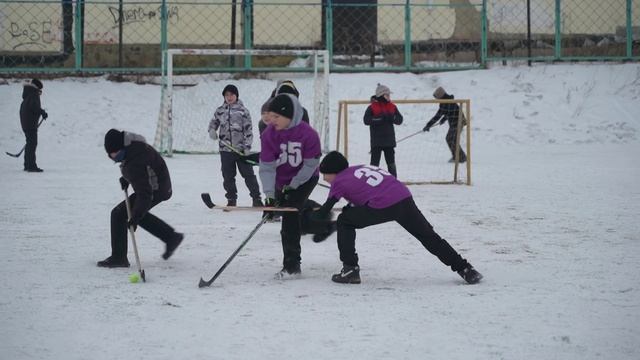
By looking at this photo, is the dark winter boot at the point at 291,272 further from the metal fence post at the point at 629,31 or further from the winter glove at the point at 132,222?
the metal fence post at the point at 629,31

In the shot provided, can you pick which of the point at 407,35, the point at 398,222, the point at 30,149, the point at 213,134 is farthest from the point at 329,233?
the point at 407,35

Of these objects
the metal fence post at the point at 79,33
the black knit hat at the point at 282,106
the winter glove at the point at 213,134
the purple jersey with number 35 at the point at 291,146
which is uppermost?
the metal fence post at the point at 79,33

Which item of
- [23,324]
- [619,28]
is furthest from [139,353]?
[619,28]

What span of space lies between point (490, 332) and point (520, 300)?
32.0 inches

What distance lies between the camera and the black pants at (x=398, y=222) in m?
5.86

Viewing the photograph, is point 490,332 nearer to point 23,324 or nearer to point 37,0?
point 23,324

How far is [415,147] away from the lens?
17.3 metres

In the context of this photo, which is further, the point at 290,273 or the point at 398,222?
the point at 290,273

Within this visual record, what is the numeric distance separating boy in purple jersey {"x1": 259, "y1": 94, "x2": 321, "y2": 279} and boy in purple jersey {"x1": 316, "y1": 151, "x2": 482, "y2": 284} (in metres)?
0.36

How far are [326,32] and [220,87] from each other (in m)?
2.68

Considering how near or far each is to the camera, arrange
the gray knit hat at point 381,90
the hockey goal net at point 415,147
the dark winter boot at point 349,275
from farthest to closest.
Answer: the hockey goal net at point 415,147
the gray knit hat at point 381,90
the dark winter boot at point 349,275

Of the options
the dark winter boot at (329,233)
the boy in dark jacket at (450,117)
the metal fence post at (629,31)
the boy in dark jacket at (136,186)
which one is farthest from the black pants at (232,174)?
the metal fence post at (629,31)

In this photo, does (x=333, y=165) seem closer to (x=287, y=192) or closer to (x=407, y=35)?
(x=287, y=192)

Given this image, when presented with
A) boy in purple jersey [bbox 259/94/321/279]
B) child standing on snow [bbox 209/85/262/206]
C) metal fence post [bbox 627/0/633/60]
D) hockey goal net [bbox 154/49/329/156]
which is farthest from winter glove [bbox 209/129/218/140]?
metal fence post [bbox 627/0/633/60]
